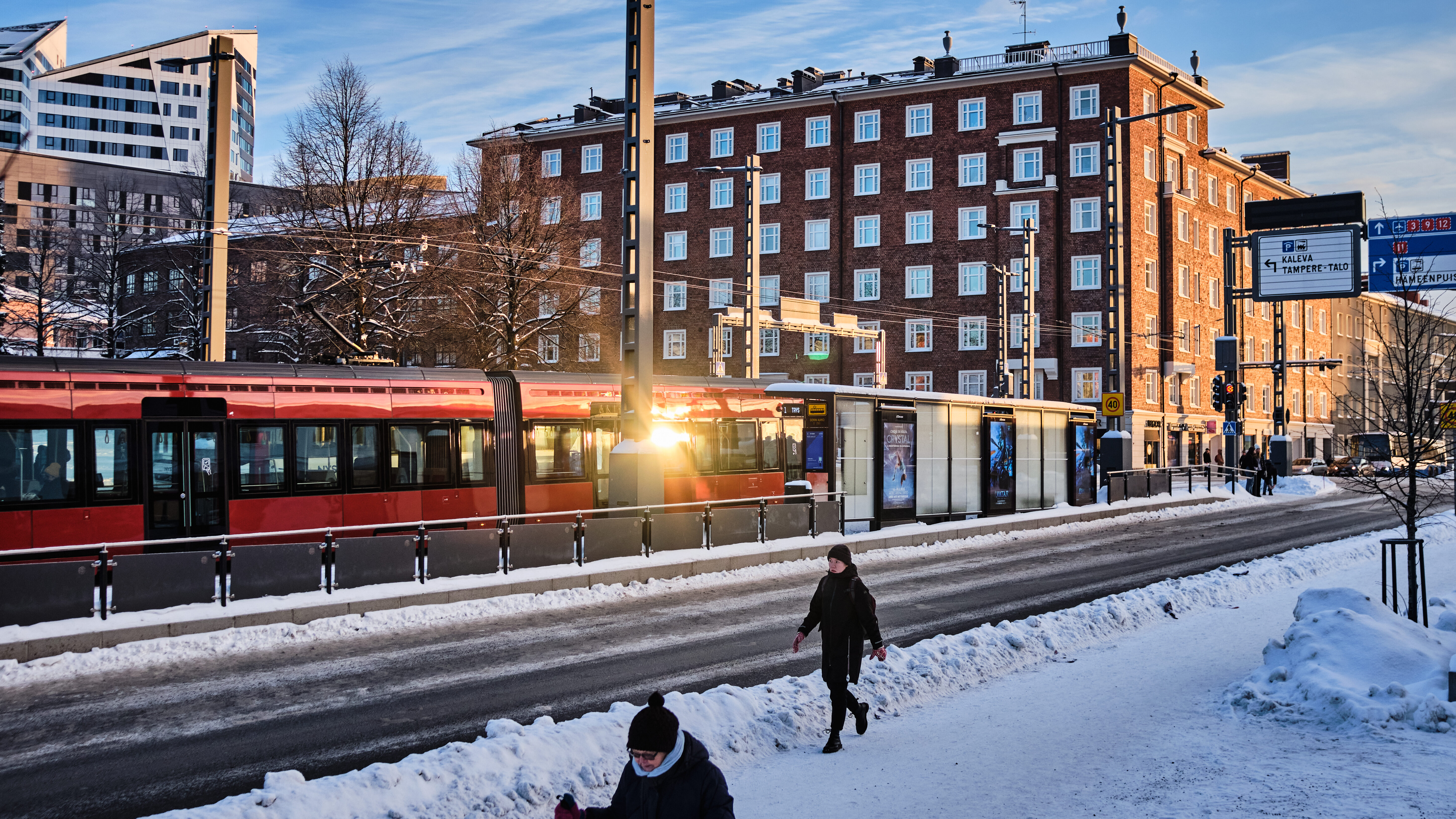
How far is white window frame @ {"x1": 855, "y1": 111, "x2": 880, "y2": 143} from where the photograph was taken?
67.1m

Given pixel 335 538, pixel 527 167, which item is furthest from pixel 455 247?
pixel 335 538

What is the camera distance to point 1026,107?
63.0 metres

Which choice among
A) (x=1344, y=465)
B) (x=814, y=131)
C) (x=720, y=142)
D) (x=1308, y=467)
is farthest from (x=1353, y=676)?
(x=1308, y=467)

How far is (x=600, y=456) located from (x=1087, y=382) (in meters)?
42.9

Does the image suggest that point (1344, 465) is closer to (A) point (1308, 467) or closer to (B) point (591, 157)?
(A) point (1308, 467)

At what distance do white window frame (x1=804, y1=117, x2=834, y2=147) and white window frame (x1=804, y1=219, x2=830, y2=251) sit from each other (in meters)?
4.33

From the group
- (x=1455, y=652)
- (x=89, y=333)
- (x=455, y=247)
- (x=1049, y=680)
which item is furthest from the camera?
(x=89, y=333)

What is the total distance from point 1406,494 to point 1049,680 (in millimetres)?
5697

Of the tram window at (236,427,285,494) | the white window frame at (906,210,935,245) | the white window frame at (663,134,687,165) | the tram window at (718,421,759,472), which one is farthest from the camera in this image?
the white window frame at (663,134,687,165)

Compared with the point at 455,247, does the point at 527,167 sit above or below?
above

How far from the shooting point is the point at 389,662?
1252cm

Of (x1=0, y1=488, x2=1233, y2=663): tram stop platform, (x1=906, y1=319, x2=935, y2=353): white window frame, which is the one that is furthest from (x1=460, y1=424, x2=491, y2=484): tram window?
(x1=906, y1=319, x2=935, y2=353): white window frame

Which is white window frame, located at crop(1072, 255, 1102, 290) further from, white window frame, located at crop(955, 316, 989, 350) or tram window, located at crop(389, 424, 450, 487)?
tram window, located at crop(389, 424, 450, 487)

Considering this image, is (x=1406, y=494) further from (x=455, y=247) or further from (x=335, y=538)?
(x=455, y=247)
